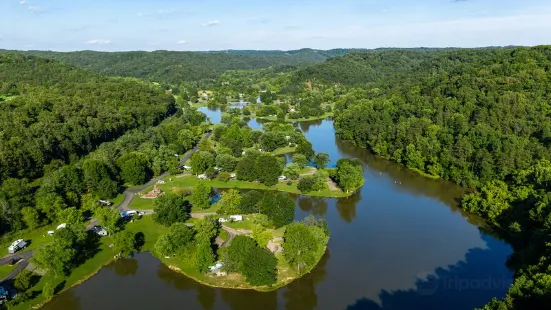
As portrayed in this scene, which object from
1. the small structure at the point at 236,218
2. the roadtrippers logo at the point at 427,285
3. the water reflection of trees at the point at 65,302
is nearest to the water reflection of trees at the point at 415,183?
the roadtrippers logo at the point at 427,285

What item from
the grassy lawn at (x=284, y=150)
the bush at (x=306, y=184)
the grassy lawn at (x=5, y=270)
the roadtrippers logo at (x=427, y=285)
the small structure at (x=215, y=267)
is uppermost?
the bush at (x=306, y=184)

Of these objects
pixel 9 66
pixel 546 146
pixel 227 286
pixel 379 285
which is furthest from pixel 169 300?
pixel 9 66

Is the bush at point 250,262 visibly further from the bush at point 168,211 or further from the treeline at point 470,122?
the treeline at point 470,122

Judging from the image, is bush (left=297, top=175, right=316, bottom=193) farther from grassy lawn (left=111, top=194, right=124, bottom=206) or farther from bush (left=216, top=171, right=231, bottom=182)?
grassy lawn (left=111, top=194, right=124, bottom=206)

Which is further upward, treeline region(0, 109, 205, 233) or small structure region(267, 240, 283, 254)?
treeline region(0, 109, 205, 233)

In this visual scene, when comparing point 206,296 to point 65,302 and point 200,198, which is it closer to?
point 65,302

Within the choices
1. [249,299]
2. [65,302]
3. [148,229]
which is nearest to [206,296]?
[249,299]

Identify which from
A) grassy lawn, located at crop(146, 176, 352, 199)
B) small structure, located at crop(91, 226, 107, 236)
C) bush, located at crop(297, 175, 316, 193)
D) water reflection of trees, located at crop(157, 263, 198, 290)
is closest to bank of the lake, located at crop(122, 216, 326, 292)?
water reflection of trees, located at crop(157, 263, 198, 290)
